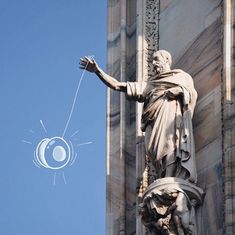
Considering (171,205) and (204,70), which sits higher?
(204,70)

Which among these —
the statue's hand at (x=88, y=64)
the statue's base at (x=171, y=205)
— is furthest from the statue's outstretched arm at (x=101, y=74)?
the statue's base at (x=171, y=205)

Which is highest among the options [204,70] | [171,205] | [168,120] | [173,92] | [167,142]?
[204,70]

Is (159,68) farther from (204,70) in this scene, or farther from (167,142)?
(167,142)

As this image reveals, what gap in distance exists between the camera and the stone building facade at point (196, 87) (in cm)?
2206

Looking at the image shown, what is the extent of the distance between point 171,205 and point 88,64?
2.65 metres

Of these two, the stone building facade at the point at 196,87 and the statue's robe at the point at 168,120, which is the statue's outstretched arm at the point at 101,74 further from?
the stone building facade at the point at 196,87

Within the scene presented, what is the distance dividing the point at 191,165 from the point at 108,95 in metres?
3.31

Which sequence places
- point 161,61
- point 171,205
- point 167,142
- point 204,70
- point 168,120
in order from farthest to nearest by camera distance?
point 161,61 < point 204,70 < point 168,120 < point 167,142 < point 171,205

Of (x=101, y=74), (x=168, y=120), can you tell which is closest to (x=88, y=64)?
(x=101, y=74)

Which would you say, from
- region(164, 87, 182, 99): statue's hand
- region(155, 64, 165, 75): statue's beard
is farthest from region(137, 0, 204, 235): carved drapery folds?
region(155, 64, 165, 75): statue's beard

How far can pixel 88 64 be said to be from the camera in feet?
76.6

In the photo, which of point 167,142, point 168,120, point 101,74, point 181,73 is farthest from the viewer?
point 101,74

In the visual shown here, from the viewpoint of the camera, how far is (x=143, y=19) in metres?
24.8

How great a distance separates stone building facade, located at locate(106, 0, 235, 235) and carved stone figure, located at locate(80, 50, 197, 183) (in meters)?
0.28
